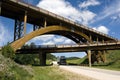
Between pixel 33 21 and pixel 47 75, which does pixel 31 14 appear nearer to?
pixel 33 21

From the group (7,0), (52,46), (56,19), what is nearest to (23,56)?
(52,46)

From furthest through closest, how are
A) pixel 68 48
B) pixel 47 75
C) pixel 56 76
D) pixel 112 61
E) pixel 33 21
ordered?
pixel 112 61
pixel 68 48
pixel 33 21
pixel 47 75
pixel 56 76

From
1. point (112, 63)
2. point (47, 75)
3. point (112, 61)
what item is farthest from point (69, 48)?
point (47, 75)

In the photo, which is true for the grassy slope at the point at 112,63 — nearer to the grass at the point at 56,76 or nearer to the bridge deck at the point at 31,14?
the bridge deck at the point at 31,14

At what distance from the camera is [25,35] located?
4928 centimetres

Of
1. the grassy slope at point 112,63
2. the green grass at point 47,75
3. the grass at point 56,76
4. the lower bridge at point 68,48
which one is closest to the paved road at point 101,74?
the grass at point 56,76

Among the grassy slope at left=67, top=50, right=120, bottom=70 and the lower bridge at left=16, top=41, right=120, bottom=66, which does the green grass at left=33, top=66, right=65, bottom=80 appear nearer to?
the grassy slope at left=67, top=50, right=120, bottom=70

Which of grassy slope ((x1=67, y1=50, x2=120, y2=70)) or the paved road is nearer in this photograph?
the paved road

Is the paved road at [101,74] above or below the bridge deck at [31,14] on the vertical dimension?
below

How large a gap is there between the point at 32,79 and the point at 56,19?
44.9 m

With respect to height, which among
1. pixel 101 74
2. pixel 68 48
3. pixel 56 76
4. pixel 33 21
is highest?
pixel 33 21

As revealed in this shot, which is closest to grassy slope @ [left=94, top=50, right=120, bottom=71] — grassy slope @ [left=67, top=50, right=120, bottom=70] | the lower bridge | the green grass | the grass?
grassy slope @ [left=67, top=50, right=120, bottom=70]

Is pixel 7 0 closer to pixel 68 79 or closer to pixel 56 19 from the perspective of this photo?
pixel 56 19

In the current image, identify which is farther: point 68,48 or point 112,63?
point 68,48
